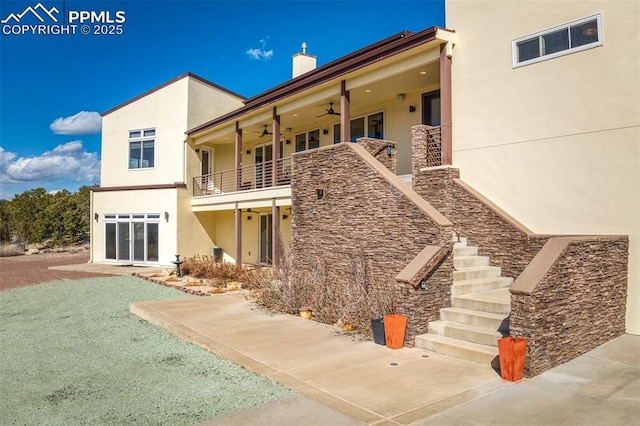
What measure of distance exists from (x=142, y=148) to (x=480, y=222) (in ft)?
61.9

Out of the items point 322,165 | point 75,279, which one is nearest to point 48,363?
point 322,165

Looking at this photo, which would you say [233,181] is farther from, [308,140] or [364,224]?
[364,224]

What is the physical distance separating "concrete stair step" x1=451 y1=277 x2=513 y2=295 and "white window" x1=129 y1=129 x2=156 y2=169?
1896 cm

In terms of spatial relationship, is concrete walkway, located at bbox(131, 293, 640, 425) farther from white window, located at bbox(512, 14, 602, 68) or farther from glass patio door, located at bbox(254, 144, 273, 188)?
glass patio door, located at bbox(254, 144, 273, 188)

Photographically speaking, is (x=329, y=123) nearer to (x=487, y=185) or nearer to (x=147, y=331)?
(x=487, y=185)

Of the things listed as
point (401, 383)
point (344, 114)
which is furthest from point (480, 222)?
point (344, 114)

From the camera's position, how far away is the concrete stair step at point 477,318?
7457 millimetres

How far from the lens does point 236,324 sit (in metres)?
9.65

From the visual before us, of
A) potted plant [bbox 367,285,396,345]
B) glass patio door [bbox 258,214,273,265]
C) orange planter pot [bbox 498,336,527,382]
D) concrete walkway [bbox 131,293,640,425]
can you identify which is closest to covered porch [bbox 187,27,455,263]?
glass patio door [bbox 258,214,273,265]

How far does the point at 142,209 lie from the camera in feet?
76.1

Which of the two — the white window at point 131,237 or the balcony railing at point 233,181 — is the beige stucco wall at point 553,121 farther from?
the white window at point 131,237

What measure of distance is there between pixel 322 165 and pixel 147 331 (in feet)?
18.4

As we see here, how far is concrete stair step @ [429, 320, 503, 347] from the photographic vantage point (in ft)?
23.7

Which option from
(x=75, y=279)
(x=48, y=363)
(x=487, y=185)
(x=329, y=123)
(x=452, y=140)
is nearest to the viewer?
(x=48, y=363)
